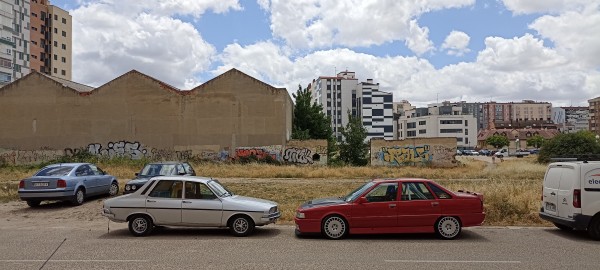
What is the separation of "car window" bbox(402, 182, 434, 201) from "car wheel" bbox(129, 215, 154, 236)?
5.69 m

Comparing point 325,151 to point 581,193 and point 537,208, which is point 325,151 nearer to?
point 537,208

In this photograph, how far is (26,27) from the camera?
8375 cm

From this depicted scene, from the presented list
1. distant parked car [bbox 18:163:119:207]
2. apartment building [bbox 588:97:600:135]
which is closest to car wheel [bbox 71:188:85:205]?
distant parked car [bbox 18:163:119:207]

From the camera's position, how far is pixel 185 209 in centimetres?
1123

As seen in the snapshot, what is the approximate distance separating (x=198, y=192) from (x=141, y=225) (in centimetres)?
146

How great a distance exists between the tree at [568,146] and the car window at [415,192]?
3170 centimetres

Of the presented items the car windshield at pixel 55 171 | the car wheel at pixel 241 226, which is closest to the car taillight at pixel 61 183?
the car windshield at pixel 55 171

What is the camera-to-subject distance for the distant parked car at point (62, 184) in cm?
1627

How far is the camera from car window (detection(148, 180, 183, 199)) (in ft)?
37.5

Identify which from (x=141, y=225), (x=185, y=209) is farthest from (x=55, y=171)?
(x=185, y=209)

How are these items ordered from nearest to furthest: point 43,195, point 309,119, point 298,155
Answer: point 43,195
point 298,155
point 309,119

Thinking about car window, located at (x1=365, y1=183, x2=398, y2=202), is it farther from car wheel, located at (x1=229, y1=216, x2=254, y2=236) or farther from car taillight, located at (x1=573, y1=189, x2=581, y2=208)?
car taillight, located at (x1=573, y1=189, x2=581, y2=208)

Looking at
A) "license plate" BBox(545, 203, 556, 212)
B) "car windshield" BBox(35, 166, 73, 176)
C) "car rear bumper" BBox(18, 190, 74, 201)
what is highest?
"car windshield" BBox(35, 166, 73, 176)

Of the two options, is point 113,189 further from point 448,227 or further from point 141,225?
point 448,227
